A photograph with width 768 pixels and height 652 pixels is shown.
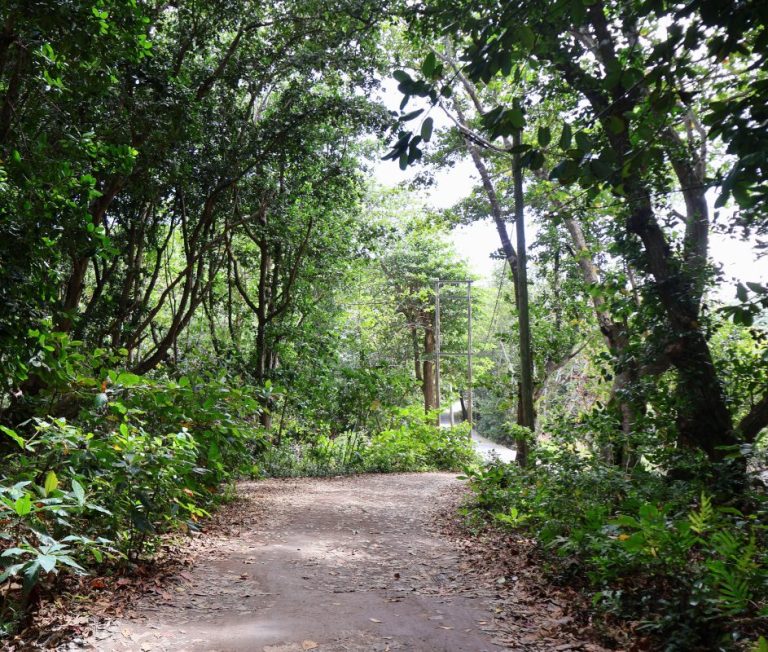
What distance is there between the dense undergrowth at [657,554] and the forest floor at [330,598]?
0.29m

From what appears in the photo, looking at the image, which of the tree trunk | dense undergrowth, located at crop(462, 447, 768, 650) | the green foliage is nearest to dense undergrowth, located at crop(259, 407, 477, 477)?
the green foliage

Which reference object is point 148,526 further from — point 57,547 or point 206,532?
point 206,532

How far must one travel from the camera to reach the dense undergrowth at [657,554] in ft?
10.2

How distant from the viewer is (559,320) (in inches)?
583

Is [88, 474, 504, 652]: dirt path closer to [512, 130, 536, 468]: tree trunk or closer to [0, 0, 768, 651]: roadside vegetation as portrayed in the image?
[0, 0, 768, 651]: roadside vegetation

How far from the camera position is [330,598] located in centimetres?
448

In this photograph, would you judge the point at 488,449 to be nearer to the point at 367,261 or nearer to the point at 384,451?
the point at 384,451

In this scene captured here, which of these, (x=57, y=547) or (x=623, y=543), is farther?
(x=623, y=543)

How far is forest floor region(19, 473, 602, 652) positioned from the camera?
354cm

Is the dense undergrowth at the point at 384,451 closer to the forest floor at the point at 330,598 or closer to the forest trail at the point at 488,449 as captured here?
the forest trail at the point at 488,449

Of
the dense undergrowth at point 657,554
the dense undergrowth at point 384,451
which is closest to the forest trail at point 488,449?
the dense undergrowth at point 384,451

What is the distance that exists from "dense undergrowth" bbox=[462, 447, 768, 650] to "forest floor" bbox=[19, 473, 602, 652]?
29 cm

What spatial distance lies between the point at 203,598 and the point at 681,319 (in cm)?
597

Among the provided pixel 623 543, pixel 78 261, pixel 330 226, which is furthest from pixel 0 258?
pixel 330 226
